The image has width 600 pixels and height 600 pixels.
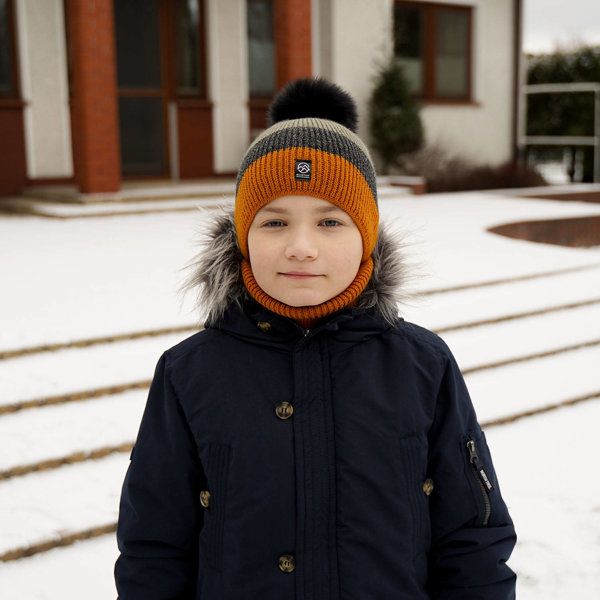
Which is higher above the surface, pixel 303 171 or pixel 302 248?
pixel 303 171

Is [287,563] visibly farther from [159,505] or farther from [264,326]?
[264,326]

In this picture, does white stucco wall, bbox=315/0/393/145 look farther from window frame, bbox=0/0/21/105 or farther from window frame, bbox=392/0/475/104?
window frame, bbox=0/0/21/105

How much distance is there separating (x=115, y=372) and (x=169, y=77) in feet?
28.1

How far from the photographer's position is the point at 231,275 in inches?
61.1

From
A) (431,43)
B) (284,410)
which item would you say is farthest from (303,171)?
(431,43)

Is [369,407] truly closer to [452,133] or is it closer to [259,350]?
[259,350]

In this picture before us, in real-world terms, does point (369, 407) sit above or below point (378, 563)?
above

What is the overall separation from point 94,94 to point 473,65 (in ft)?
24.8

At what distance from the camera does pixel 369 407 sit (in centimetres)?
145

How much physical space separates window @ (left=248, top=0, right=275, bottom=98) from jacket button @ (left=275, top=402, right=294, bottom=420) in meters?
11.1

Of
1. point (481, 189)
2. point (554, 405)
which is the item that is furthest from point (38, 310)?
point (481, 189)

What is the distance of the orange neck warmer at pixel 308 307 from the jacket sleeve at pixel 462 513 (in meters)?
0.23

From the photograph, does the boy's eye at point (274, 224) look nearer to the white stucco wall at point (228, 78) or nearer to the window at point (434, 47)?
the white stucco wall at point (228, 78)

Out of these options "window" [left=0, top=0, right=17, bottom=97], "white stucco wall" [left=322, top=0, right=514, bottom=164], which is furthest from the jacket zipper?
"white stucco wall" [left=322, top=0, right=514, bottom=164]
